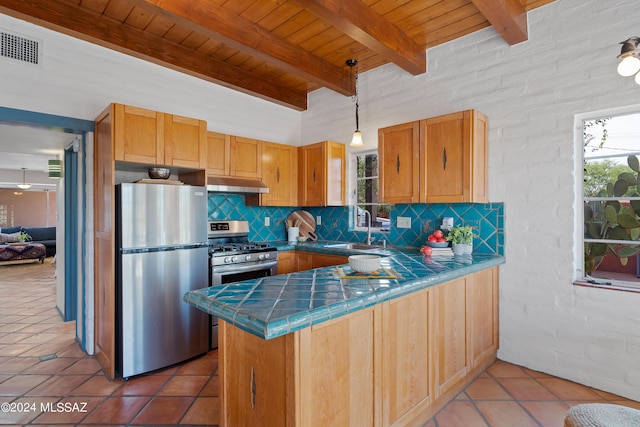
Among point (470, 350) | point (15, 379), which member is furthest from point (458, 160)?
point (15, 379)

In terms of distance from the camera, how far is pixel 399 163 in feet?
10.0

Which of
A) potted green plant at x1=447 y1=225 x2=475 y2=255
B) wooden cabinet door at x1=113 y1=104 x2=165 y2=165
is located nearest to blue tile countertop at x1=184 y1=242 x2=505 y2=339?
potted green plant at x1=447 y1=225 x2=475 y2=255

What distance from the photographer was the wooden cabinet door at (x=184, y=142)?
9.30 feet

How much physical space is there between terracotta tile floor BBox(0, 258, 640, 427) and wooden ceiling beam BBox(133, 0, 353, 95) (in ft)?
8.55

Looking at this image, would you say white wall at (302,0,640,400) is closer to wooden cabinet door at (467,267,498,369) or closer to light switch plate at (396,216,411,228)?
wooden cabinet door at (467,267,498,369)

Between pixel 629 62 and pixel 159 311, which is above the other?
pixel 629 62

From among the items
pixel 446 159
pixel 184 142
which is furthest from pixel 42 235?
pixel 446 159

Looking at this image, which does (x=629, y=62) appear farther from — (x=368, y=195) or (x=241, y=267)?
(x=241, y=267)

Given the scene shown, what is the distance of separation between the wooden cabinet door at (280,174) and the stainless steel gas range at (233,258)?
0.50 m

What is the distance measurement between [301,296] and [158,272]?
1.70 meters

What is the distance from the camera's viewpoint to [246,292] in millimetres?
1532

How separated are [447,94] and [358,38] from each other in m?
1.06

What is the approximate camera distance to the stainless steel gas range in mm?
3080

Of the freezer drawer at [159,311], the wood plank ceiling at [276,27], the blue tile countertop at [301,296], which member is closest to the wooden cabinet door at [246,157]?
the wood plank ceiling at [276,27]
